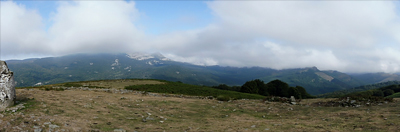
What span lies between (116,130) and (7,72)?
Answer: 32.0 ft

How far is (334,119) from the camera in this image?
47.3ft

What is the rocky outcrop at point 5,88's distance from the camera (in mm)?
12062

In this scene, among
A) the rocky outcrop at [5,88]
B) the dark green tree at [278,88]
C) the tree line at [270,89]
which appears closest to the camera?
the rocky outcrop at [5,88]

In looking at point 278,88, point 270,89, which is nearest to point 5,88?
point 270,89

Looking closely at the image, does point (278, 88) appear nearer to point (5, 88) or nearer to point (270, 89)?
point (270, 89)

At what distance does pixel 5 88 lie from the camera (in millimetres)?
12406

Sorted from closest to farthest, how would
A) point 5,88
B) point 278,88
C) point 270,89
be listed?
point 5,88, point 278,88, point 270,89

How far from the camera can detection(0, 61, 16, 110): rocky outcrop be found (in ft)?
39.6

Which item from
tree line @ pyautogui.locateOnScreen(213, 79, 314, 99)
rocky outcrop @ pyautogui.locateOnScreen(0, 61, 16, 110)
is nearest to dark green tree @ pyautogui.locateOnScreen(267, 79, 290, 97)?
tree line @ pyautogui.locateOnScreen(213, 79, 314, 99)

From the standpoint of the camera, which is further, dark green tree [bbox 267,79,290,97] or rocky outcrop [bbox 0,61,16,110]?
dark green tree [bbox 267,79,290,97]

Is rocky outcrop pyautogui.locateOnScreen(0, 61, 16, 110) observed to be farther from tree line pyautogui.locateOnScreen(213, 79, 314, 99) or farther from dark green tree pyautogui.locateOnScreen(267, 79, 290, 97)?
dark green tree pyautogui.locateOnScreen(267, 79, 290, 97)

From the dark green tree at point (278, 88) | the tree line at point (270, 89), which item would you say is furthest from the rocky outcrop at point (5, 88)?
the dark green tree at point (278, 88)

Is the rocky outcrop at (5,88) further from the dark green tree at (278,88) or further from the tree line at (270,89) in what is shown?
the dark green tree at (278,88)

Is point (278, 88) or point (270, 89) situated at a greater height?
point (278, 88)
